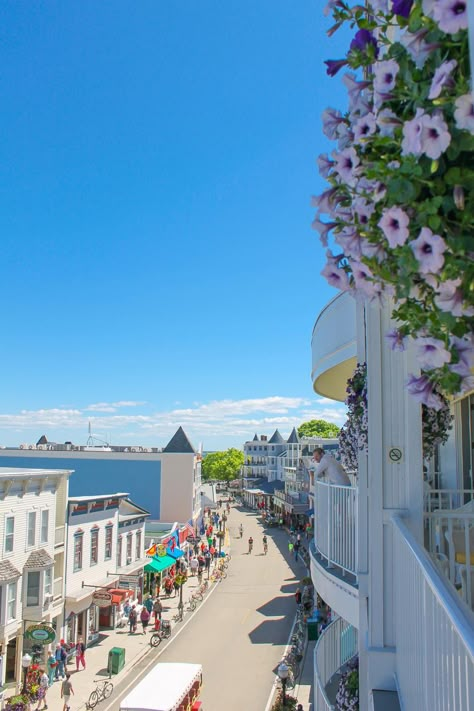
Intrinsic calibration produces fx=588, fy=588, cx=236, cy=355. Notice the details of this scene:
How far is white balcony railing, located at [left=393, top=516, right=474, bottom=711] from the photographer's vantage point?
1.64m

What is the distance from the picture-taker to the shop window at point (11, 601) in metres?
19.6

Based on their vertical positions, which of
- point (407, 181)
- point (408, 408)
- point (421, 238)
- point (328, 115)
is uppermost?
point (328, 115)

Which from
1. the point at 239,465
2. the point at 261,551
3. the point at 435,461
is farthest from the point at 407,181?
the point at 239,465

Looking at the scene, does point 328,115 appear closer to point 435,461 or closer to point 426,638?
point 426,638

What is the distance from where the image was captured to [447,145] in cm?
144

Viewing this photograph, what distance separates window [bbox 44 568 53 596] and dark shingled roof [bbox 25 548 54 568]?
32 centimetres

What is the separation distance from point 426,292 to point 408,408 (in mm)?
3166

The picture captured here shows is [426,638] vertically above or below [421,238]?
below

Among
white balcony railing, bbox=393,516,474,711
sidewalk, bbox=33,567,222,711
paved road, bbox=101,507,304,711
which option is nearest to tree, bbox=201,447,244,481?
paved road, bbox=101,507,304,711

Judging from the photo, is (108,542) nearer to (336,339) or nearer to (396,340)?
(336,339)

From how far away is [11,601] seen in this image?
65.1 ft

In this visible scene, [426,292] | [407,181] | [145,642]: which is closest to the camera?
[407,181]

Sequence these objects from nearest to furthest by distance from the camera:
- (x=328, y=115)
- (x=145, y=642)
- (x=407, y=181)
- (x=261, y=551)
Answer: (x=407, y=181) → (x=328, y=115) → (x=145, y=642) → (x=261, y=551)

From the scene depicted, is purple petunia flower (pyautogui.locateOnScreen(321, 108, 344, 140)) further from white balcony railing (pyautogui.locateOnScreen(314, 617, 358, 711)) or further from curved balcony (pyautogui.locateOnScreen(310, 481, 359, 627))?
white balcony railing (pyautogui.locateOnScreen(314, 617, 358, 711))
